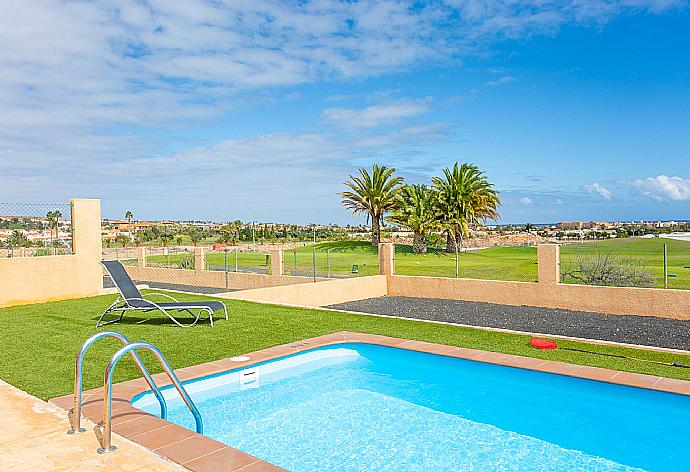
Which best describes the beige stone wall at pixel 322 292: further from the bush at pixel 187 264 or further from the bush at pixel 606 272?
the bush at pixel 187 264

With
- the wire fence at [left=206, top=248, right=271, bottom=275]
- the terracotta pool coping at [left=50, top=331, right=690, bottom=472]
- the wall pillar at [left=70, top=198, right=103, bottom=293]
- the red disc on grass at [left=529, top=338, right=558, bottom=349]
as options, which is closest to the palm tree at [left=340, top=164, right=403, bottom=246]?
the wire fence at [left=206, top=248, right=271, bottom=275]

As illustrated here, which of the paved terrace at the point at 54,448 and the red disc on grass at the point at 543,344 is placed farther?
the red disc on grass at the point at 543,344

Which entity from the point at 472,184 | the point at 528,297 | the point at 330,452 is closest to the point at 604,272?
the point at 528,297

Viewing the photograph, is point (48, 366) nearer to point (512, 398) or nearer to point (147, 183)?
point (512, 398)

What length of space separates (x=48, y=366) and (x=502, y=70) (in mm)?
20730

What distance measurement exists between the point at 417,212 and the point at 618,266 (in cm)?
1799

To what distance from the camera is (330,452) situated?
5.37m

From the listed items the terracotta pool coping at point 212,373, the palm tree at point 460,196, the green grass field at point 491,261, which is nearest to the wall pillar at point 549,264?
the green grass field at point 491,261

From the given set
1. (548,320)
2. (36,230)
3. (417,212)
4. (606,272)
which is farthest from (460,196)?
(36,230)

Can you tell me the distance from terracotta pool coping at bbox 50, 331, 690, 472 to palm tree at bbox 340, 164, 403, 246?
84.0 feet

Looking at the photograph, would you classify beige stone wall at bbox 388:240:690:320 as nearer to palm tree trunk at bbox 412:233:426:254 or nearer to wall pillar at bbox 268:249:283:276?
wall pillar at bbox 268:249:283:276

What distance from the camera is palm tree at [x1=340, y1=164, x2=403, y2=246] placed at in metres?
34.4

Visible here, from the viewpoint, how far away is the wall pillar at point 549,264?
1374 centimetres

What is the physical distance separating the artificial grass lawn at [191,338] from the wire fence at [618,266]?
21.1 feet
